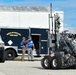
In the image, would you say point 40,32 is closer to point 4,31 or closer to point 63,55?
point 4,31

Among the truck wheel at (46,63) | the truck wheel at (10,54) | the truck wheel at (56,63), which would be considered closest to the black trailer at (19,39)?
the truck wheel at (10,54)

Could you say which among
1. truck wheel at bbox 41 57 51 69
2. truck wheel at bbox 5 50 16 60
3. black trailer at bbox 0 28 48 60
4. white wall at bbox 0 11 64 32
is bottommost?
truck wheel at bbox 41 57 51 69

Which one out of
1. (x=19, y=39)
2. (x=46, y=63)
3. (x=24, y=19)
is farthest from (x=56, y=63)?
(x=24, y=19)

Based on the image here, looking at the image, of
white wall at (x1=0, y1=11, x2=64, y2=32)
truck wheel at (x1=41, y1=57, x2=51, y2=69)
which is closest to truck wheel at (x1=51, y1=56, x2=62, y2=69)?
truck wheel at (x1=41, y1=57, x2=51, y2=69)

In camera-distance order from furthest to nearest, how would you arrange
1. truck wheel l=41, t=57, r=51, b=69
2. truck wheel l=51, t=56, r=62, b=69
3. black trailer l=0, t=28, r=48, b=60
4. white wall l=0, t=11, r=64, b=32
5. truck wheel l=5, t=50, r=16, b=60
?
white wall l=0, t=11, r=64, b=32 → black trailer l=0, t=28, r=48, b=60 → truck wheel l=5, t=50, r=16, b=60 → truck wheel l=41, t=57, r=51, b=69 → truck wheel l=51, t=56, r=62, b=69

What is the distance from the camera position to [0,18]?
36969mm

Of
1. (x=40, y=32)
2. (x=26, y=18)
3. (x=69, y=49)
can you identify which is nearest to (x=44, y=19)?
(x=26, y=18)

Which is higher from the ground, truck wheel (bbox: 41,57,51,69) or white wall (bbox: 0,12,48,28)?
white wall (bbox: 0,12,48,28)

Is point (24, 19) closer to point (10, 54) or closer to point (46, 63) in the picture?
point (10, 54)

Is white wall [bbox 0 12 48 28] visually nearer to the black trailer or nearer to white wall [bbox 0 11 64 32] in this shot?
white wall [bbox 0 11 64 32]

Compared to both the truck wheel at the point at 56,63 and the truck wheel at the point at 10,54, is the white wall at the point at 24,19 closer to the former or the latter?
the truck wheel at the point at 10,54

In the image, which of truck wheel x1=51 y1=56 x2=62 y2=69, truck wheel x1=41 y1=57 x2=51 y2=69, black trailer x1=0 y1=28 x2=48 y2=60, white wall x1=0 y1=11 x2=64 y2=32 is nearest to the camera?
truck wheel x1=51 y1=56 x2=62 y2=69

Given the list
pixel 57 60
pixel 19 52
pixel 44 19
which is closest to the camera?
pixel 57 60

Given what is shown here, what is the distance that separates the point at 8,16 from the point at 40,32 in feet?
31.4
